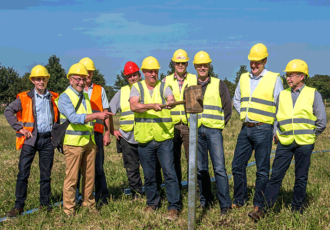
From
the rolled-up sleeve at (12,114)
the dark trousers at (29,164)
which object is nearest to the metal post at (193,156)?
the dark trousers at (29,164)

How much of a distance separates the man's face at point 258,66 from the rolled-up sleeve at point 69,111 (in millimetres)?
2572

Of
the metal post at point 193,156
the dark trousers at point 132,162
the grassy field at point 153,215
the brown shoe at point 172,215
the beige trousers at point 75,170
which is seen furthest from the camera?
the dark trousers at point 132,162

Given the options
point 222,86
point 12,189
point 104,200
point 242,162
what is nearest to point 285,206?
point 242,162

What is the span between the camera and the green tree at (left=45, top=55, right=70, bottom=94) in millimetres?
36616

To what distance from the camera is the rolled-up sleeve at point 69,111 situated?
15.4ft

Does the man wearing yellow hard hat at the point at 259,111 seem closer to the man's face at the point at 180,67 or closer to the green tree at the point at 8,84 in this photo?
the man's face at the point at 180,67

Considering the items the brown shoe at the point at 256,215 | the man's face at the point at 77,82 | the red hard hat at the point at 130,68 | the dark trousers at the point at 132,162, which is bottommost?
the brown shoe at the point at 256,215

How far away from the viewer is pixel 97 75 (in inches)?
1564

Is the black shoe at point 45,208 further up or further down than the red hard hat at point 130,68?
further down

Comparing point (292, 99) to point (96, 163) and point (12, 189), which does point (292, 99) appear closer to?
point (96, 163)

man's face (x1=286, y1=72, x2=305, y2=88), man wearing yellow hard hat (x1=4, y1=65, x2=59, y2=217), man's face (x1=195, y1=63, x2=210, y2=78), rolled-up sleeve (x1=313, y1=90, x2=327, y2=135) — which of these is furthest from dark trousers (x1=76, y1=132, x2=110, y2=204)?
rolled-up sleeve (x1=313, y1=90, x2=327, y2=135)

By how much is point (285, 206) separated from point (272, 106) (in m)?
1.64

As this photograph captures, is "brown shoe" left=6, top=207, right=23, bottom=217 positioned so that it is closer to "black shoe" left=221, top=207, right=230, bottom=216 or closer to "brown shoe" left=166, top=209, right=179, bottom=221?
"brown shoe" left=166, top=209, right=179, bottom=221

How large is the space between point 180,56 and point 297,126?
215cm
